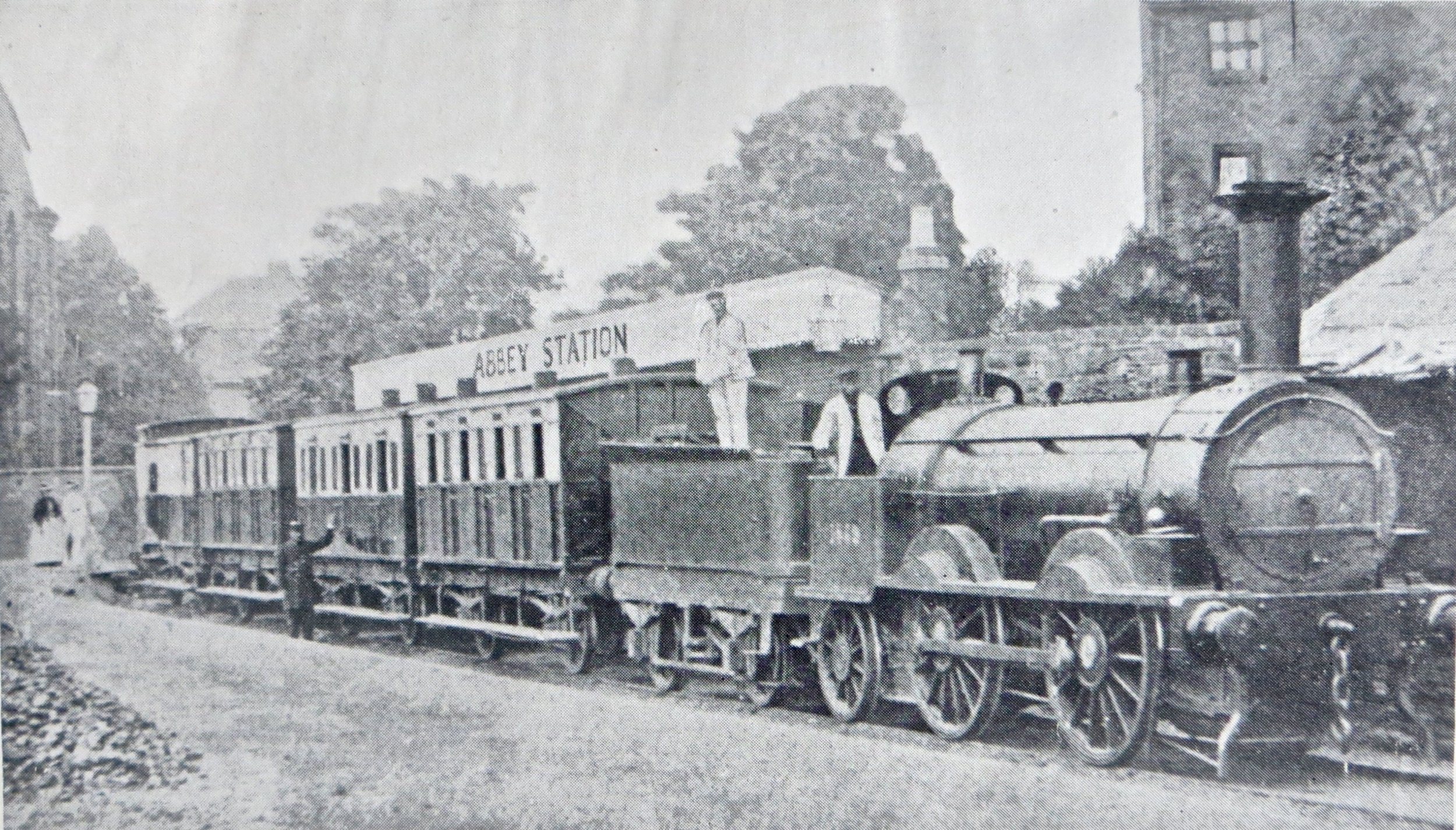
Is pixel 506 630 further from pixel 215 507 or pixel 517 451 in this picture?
pixel 215 507

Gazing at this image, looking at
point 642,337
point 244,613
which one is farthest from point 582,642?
point 244,613

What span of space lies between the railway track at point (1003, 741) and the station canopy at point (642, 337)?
9.05 ft

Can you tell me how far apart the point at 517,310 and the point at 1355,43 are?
774 centimetres

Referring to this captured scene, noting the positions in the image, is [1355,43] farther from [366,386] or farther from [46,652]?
[46,652]

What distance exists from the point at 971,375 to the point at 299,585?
8.32 meters

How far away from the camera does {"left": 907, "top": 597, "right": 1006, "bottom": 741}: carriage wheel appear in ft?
22.3

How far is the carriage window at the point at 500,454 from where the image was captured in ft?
37.7

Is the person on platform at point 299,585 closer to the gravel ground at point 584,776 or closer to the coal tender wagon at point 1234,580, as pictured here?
the gravel ground at point 584,776

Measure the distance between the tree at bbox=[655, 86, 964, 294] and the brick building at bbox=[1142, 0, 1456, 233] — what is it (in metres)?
2.80

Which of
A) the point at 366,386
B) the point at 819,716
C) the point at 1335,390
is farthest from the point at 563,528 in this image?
the point at 1335,390

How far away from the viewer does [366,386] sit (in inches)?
554

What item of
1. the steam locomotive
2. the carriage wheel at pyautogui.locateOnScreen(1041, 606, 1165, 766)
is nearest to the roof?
the steam locomotive

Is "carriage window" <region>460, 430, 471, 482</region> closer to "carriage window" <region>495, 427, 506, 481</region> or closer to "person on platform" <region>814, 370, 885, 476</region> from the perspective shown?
"carriage window" <region>495, 427, 506, 481</region>

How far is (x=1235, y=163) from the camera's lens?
13.5 m
